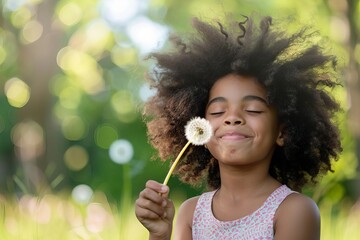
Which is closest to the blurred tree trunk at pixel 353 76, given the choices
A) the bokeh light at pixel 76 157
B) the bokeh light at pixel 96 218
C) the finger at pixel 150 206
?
the bokeh light at pixel 96 218

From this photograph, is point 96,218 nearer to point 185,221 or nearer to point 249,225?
point 185,221

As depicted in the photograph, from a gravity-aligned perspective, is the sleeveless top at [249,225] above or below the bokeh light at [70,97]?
below

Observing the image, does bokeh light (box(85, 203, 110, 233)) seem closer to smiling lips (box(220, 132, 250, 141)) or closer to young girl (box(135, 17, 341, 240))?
young girl (box(135, 17, 341, 240))

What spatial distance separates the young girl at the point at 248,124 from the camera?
2574mm

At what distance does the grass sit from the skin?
3.02 ft

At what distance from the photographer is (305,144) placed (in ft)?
9.22

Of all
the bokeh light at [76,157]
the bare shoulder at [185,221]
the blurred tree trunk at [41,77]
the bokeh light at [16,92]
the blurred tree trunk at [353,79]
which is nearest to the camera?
the bare shoulder at [185,221]

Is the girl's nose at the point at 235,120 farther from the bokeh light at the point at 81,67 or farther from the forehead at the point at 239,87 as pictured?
the bokeh light at the point at 81,67

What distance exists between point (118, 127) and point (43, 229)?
10352 mm

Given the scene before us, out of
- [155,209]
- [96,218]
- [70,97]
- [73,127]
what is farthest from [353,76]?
[73,127]

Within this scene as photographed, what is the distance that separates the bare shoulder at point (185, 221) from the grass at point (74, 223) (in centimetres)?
64

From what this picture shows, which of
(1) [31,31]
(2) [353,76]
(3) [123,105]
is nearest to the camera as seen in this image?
(2) [353,76]

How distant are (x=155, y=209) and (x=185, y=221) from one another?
1.29 feet

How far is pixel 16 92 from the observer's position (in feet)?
Answer: 39.2
